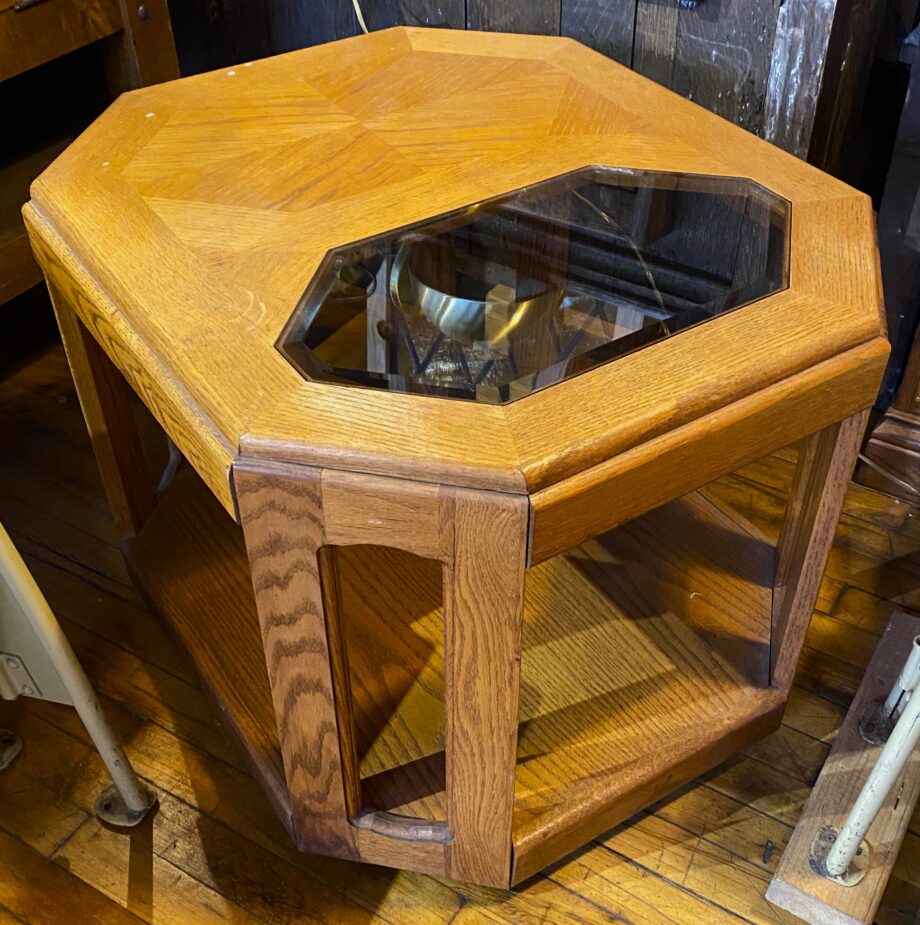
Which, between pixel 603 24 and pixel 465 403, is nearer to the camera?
pixel 465 403

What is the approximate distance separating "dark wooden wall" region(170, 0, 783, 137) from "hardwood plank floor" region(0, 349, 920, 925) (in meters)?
0.61

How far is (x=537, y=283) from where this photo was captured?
2.92 ft

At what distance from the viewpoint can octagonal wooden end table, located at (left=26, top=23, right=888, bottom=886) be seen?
68 cm

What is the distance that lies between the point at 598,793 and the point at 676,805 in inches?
6.8

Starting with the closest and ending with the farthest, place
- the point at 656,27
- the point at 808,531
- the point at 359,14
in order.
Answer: the point at 808,531
the point at 656,27
the point at 359,14

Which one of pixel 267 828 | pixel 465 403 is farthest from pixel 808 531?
pixel 267 828

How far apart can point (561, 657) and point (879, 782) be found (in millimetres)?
337

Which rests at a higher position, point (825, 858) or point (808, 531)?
point (808, 531)

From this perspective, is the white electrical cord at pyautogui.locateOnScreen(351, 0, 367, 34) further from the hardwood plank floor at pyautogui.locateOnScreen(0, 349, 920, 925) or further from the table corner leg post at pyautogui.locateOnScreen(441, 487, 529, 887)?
the table corner leg post at pyautogui.locateOnScreen(441, 487, 529, 887)

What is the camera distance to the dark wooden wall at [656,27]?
1192 mm

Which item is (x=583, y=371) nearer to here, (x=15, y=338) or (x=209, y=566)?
(x=209, y=566)

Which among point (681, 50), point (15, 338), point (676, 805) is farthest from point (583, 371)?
point (15, 338)

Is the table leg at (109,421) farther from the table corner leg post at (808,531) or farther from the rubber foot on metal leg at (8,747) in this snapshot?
the table corner leg post at (808,531)

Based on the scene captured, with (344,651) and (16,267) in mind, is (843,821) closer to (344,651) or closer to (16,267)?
(344,651)
